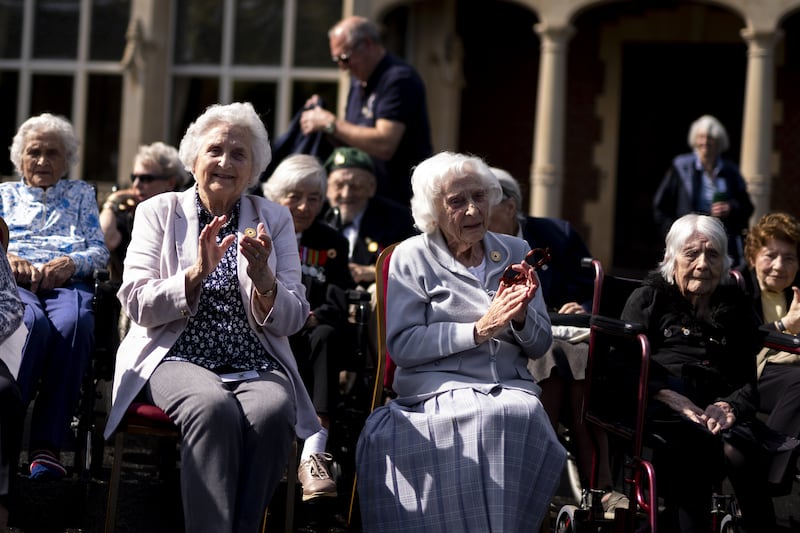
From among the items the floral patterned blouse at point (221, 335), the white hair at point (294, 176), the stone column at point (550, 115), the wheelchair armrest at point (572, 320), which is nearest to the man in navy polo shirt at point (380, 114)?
the white hair at point (294, 176)

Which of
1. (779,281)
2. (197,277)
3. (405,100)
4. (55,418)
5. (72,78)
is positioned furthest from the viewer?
(72,78)

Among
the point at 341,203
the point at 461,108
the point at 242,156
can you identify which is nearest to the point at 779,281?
the point at 341,203

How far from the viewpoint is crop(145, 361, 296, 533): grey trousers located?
380 centimetres

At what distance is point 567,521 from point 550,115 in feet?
21.9

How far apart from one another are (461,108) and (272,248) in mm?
8393

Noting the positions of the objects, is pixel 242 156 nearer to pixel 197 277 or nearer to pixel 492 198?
pixel 197 277

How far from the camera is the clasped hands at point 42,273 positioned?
4.93m

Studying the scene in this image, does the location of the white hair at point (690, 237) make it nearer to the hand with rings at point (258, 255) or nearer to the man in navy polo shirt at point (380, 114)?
the hand with rings at point (258, 255)

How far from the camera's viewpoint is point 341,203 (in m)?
6.14

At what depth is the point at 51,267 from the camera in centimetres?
500

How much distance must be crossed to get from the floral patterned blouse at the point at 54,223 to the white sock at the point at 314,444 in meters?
1.37

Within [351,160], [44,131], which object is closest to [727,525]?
[351,160]

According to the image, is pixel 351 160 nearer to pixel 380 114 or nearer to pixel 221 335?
pixel 380 114

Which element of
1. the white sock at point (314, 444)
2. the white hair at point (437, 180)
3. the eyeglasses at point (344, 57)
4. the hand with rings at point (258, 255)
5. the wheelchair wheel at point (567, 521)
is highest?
the eyeglasses at point (344, 57)
